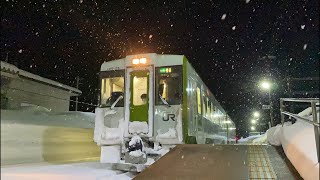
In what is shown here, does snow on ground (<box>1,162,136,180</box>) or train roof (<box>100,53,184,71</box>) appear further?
train roof (<box>100,53,184,71</box>)

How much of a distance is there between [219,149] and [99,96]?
4.43 meters

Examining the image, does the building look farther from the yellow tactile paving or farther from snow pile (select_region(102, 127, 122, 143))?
the yellow tactile paving

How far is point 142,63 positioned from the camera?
8977 mm

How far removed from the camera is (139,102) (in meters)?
9.09

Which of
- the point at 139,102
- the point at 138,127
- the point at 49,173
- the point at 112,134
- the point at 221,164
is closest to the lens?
the point at 49,173

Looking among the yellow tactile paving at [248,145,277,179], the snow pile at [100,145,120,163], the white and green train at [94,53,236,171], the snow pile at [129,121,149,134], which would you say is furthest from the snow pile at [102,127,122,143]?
the yellow tactile paving at [248,145,277,179]

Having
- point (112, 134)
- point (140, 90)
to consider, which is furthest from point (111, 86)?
point (112, 134)

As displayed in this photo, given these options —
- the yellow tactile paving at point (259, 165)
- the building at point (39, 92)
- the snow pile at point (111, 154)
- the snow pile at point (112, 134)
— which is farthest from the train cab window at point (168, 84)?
the building at point (39, 92)

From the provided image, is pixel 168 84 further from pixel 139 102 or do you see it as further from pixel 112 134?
pixel 112 134

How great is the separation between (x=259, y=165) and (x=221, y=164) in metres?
0.64

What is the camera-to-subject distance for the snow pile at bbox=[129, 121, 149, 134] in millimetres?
8516

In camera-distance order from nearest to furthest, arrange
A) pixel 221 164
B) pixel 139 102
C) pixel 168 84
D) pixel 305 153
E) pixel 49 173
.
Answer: pixel 49 173
pixel 305 153
pixel 221 164
pixel 168 84
pixel 139 102

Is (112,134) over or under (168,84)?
under

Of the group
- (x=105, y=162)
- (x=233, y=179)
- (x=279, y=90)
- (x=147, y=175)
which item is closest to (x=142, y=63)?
(x=105, y=162)
